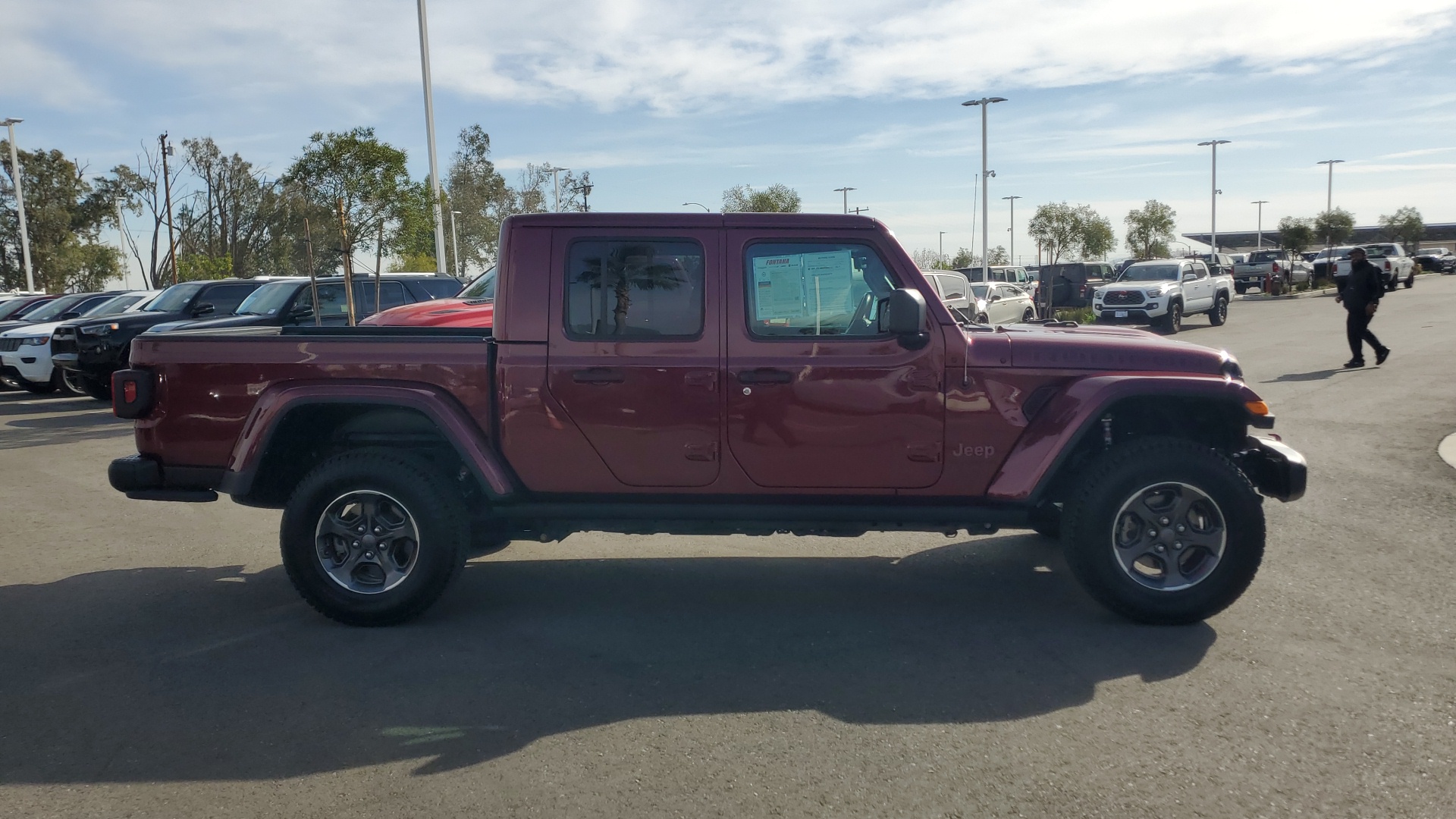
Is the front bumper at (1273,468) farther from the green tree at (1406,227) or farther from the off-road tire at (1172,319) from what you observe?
the green tree at (1406,227)

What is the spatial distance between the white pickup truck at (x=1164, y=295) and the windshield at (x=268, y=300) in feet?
60.0

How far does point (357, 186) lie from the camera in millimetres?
16547

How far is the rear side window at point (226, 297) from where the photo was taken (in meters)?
16.8

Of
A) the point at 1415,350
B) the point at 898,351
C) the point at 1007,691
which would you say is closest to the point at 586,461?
the point at 898,351

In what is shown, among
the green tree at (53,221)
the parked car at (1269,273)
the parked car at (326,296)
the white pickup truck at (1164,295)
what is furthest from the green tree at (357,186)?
the green tree at (53,221)

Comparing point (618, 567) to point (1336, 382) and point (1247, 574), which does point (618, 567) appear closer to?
point (1247, 574)

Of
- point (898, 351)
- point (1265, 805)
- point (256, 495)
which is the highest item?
point (898, 351)

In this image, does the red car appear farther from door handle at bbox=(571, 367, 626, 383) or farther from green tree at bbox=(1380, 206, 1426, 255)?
green tree at bbox=(1380, 206, 1426, 255)

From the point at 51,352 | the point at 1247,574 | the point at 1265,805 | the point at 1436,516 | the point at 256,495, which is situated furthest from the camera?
the point at 51,352

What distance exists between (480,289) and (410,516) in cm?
894

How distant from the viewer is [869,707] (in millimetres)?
4207

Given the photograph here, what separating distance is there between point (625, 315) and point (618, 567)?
1.83 meters

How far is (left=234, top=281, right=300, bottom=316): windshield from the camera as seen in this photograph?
15344 millimetres

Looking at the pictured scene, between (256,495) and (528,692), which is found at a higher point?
(256,495)
